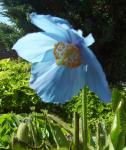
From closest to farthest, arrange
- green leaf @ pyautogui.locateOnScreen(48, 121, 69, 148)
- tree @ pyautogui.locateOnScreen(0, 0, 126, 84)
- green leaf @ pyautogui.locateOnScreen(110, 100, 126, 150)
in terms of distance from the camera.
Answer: green leaf @ pyautogui.locateOnScreen(110, 100, 126, 150) < green leaf @ pyautogui.locateOnScreen(48, 121, 69, 148) < tree @ pyautogui.locateOnScreen(0, 0, 126, 84)

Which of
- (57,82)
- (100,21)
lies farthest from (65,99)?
(100,21)

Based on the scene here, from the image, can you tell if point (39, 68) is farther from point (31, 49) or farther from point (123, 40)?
point (123, 40)

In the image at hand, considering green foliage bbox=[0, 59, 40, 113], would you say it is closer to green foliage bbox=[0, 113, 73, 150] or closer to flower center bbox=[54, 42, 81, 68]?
green foliage bbox=[0, 113, 73, 150]

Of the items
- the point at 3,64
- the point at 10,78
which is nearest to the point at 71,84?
the point at 10,78

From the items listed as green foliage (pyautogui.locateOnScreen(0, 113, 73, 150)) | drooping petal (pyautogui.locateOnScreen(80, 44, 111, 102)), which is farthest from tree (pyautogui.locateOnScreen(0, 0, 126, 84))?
drooping petal (pyautogui.locateOnScreen(80, 44, 111, 102))

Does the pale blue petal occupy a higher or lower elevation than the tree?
lower

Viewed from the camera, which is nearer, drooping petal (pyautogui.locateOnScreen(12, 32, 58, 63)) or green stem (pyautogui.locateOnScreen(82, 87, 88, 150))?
green stem (pyautogui.locateOnScreen(82, 87, 88, 150))

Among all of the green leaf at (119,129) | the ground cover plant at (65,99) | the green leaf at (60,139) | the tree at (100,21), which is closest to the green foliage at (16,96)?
the ground cover plant at (65,99)

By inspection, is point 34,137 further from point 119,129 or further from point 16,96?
point 16,96
